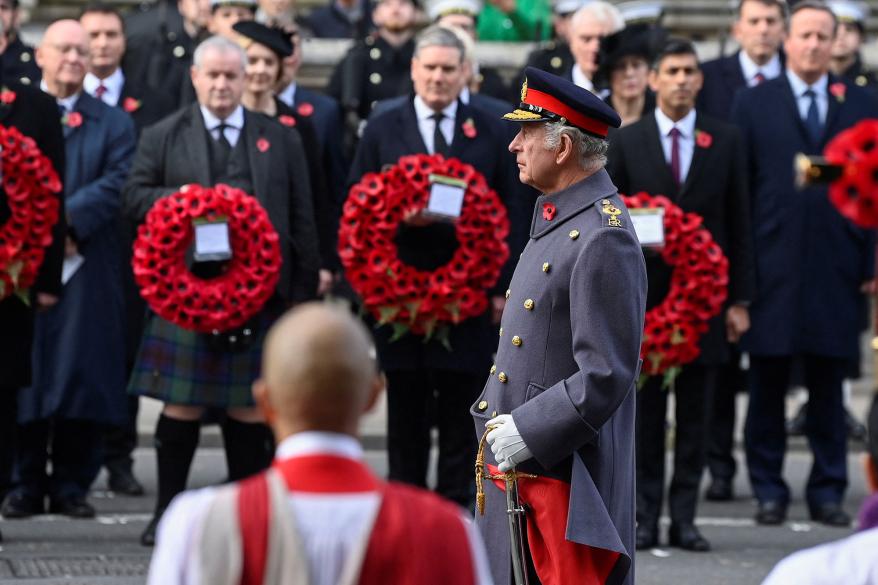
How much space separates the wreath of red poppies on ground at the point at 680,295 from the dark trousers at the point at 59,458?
2.92 m

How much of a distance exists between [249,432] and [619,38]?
2.87 m

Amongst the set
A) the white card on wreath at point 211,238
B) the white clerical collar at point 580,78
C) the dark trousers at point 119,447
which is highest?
the white clerical collar at point 580,78

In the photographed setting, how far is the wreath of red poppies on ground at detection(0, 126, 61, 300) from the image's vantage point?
8.52 m

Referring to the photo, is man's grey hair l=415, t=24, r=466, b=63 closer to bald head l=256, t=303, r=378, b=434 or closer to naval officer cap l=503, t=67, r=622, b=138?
naval officer cap l=503, t=67, r=622, b=138

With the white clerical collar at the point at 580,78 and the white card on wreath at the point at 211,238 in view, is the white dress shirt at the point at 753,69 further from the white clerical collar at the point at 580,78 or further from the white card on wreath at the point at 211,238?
the white card on wreath at the point at 211,238

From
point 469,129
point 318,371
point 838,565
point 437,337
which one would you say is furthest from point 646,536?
point 318,371

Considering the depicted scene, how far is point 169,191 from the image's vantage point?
29.2 feet

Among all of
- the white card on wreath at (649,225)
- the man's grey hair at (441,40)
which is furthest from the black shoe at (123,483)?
the white card on wreath at (649,225)

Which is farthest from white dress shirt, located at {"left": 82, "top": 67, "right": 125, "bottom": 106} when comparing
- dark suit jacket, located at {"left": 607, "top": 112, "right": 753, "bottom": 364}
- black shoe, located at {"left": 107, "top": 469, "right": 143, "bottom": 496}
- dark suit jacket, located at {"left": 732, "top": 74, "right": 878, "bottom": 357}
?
dark suit jacket, located at {"left": 732, "top": 74, "right": 878, "bottom": 357}

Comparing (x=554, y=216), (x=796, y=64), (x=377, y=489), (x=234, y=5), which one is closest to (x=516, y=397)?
(x=554, y=216)

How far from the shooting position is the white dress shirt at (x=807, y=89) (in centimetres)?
1038

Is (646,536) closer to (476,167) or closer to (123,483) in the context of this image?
(476,167)

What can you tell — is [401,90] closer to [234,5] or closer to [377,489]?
[234,5]

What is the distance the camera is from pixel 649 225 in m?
9.00
